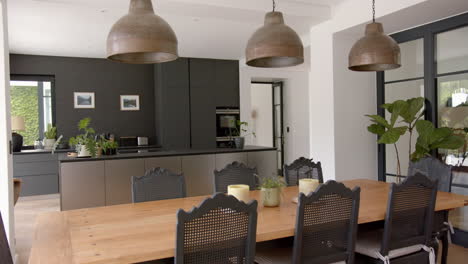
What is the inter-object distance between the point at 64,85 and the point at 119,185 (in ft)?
12.1

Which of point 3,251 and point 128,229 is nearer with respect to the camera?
point 3,251

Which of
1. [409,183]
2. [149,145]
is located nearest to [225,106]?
[149,145]

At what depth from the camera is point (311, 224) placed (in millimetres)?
1961

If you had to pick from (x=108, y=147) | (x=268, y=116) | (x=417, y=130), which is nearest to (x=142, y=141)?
(x=108, y=147)

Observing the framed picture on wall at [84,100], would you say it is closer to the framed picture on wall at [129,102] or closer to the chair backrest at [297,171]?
the framed picture on wall at [129,102]

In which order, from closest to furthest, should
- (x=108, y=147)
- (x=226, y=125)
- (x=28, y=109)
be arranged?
(x=108, y=147), (x=28, y=109), (x=226, y=125)

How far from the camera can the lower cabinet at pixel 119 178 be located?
15.1 ft

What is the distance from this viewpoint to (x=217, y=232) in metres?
1.71

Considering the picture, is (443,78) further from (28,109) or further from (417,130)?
(28,109)

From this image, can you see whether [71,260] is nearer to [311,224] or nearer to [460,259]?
[311,224]

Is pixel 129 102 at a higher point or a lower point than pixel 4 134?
higher

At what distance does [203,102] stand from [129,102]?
1541 mm

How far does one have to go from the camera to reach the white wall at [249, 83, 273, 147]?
31.1 feet

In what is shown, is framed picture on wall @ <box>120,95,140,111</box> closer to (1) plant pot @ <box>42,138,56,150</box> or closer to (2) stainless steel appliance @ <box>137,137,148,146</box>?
(2) stainless steel appliance @ <box>137,137,148,146</box>
